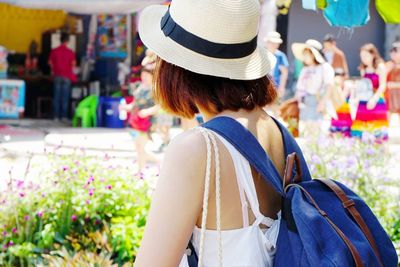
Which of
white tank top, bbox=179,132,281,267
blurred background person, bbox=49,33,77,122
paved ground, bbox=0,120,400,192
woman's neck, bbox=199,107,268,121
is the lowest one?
paved ground, bbox=0,120,400,192

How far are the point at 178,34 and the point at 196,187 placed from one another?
46 cm

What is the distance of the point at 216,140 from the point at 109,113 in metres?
13.7

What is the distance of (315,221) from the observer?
184 centimetres

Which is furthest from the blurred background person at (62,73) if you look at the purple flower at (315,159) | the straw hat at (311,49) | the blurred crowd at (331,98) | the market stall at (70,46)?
the purple flower at (315,159)

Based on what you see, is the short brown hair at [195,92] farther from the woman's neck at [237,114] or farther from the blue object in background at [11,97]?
the blue object in background at [11,97]

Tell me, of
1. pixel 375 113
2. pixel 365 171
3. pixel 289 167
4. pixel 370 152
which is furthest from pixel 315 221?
pixel 375 113

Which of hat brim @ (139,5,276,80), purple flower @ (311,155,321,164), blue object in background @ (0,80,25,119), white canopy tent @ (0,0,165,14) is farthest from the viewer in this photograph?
blue object in background @ (0,80,25,119)

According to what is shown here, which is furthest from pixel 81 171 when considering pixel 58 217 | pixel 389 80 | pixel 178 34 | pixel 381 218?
pixel 389 80

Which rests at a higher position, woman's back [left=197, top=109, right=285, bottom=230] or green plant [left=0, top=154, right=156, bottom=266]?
woman's back [left=197, top=109, right=285, bottom=230]

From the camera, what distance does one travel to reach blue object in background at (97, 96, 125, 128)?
15414 mm

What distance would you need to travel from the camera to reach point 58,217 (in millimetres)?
4320

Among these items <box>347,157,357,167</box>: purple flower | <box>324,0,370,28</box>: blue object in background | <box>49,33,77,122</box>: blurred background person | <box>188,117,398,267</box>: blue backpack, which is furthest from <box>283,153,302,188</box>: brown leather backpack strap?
<box>49,33,77,122</box>: blurred background person

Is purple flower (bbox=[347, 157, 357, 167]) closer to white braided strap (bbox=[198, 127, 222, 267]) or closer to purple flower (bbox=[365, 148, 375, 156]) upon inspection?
purple flower (bbox=[365, 148, 375, 156])

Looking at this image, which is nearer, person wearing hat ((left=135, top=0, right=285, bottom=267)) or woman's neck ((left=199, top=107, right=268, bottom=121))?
person wearing hat ((left=135, top=0, right=285, bottom=267))
